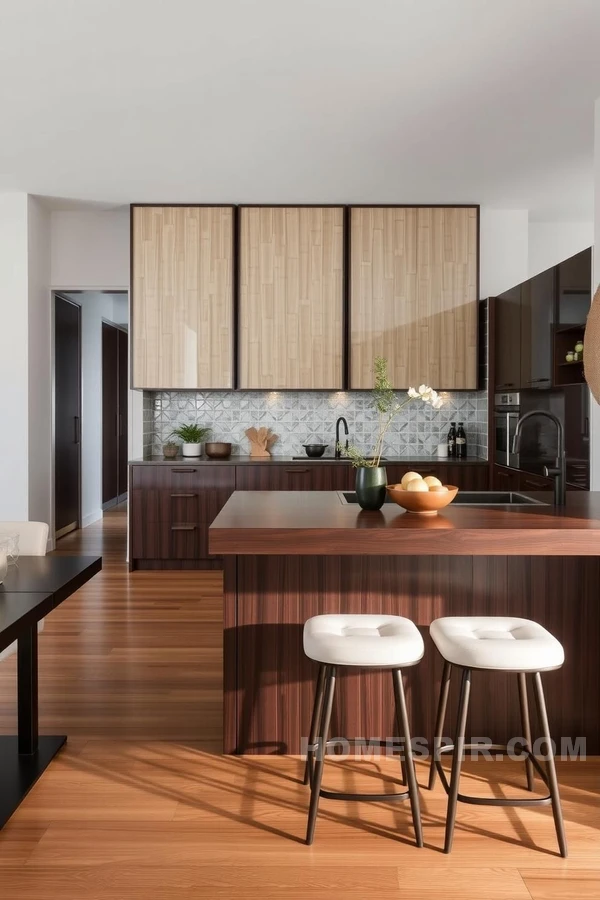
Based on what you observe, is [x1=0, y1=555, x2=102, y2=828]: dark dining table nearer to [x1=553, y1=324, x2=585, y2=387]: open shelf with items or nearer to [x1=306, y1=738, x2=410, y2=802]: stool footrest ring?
[x1=306, y1=738, x2=410, y2=802]: stool footrest ring

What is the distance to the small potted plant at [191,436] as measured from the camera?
6.25 m

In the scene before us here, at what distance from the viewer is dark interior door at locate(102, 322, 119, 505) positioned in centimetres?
932

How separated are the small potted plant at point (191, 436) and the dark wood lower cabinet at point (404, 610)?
353 centimetres

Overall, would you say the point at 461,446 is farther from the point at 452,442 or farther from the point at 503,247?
the point at 503,247

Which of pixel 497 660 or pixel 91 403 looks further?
pixel 91 403

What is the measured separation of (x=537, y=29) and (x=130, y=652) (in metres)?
3.59

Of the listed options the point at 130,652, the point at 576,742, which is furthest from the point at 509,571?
the point at 130,652

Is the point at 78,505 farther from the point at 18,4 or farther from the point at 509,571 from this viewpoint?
the point at 509,571

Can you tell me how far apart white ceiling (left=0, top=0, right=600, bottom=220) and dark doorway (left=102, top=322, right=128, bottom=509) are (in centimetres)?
368

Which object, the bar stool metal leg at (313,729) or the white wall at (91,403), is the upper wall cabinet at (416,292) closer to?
the white wall at (91,403)

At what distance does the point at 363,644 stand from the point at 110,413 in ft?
26.3

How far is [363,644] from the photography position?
2.19 m

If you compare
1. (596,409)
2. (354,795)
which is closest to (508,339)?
(596,409)

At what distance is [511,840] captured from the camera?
226 cm
